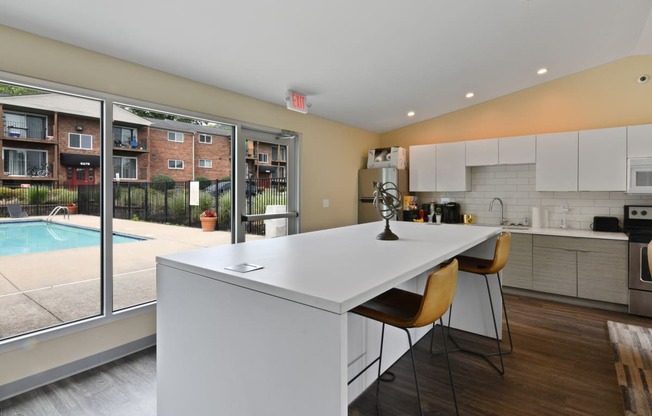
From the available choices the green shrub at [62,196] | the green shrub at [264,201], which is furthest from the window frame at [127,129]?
the green shrub at [264,201]

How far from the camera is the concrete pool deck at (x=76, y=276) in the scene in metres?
2.66

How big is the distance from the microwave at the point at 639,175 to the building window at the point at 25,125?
5580 millimetres

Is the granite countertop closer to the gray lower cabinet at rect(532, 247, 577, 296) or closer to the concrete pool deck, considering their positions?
the gray lower cabinet at rect(532, 247, 577, 296)

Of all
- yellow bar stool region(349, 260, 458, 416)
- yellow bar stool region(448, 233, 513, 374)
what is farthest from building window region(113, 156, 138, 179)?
yellow bar stool region(448, 233, 513, 374)

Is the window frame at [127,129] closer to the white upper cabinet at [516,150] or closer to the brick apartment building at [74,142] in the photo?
the brick apartment building at [74,142]

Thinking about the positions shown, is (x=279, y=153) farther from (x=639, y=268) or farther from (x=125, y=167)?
(x=639, y=268)

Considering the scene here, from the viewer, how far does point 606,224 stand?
4094 millimetres

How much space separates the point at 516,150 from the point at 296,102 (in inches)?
116

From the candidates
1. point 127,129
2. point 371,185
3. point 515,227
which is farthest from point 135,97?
point 515,227

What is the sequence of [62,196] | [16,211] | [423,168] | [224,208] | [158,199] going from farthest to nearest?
[423,168] → [224,208] → [158,199] → [62,196] → [16,211]

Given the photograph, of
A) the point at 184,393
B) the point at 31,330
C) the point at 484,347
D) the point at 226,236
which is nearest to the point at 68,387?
the point at 31,330

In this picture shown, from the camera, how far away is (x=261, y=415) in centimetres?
124

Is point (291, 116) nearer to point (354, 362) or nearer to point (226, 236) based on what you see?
point (226, 236)

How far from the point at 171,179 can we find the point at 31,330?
1649 mm
